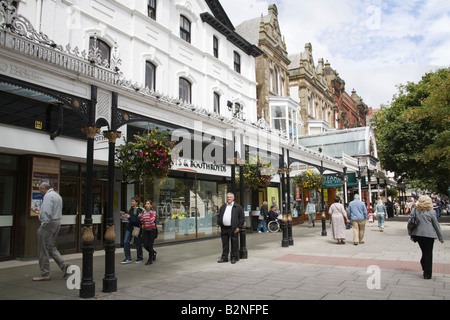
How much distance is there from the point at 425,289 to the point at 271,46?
78.5ft

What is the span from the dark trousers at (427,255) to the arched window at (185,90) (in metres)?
12.3

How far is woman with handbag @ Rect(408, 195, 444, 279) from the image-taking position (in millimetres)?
6741

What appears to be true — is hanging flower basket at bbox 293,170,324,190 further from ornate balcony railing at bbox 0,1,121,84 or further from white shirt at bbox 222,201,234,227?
ornate balcony railing at bbox 0,1,121,84

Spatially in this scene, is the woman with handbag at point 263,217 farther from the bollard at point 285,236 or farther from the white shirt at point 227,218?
the white shirt at point 227,218

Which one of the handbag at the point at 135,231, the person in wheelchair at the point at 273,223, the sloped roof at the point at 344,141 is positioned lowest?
the person in wheelchair at the point at 273,223

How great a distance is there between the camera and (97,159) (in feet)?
37.6

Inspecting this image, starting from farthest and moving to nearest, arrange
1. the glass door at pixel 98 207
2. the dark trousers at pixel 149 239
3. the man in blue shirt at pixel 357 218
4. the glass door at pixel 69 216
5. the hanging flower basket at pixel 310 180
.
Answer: the hanging flower basket at pixel 310 180 < the man in blue shirt at pixel 357 218 < the glass door at pixel 98 207 < the glass door at pixel 69 216 < the dark trousers at pixel 149 239

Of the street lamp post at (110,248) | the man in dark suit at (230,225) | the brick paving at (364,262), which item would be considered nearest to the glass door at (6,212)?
the street lamp post at (110,248)

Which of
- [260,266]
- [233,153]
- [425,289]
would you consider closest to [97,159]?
[233,153]

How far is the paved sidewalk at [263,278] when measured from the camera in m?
5.72

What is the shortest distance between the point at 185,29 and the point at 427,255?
14904 mm

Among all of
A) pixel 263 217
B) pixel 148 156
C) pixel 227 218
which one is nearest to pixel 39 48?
pixel 148 156

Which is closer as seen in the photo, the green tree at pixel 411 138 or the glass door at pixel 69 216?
the glass door at pixel 69 216

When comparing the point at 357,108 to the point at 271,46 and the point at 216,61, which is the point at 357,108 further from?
the point at 216,61
